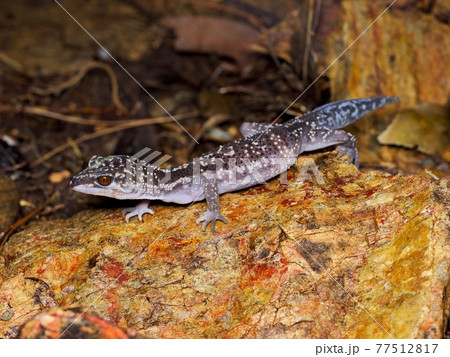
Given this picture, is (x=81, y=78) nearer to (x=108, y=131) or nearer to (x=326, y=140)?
(x=108, y=131)

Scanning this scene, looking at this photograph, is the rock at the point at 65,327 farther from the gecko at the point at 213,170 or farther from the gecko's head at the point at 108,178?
the gecko's head at the point at 108,178

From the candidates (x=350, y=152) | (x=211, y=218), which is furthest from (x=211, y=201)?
(x=350, y=152)

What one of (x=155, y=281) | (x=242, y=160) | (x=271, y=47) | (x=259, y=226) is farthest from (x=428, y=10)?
(x=155, y=281)

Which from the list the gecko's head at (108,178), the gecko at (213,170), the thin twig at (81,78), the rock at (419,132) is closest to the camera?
the gecko's head at (108,178)

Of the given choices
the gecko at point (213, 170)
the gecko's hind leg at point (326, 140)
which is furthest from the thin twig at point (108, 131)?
the gecko's hind leg at point (326, 140)

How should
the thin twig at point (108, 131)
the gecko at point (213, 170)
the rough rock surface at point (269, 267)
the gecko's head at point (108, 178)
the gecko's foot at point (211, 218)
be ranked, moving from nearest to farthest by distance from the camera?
the rough rock surface at point (269, 267) → the gecko's foot at point (211, 218) → the gecko's head at point (108, 178) → the gecko at point (213, 170) → the thin twig at point (108, 131)

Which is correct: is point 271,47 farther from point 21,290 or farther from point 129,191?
point 21,290

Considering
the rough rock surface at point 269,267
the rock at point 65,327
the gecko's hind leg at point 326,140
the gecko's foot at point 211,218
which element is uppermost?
the gecko's hind leg at point 326,140
